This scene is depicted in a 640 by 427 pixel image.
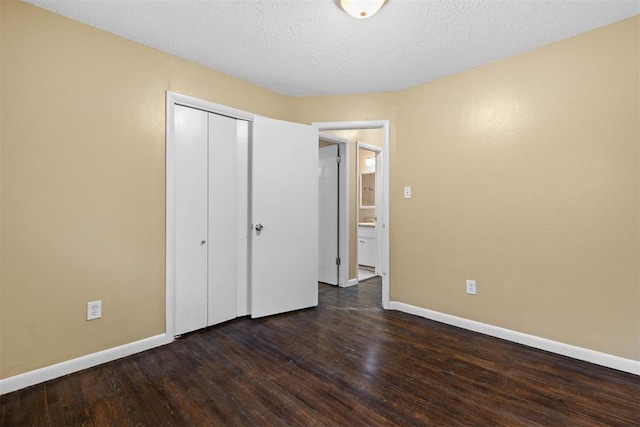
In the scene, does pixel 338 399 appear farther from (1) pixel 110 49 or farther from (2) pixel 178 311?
(1) pixel 110 49

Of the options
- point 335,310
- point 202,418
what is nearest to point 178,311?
point 202,418

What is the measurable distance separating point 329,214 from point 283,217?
1.21 meters

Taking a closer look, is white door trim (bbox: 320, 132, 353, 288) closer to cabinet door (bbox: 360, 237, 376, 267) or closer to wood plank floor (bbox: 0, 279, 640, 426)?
cabinet door (bbox: 360, 237, 376, 267)

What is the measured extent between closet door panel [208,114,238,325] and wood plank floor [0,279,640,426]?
1.19ft

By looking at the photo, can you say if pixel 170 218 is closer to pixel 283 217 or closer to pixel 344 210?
pixel 283 217

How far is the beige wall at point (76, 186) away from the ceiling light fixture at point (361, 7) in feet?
4.91

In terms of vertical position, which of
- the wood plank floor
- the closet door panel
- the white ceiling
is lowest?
the wood plank floor

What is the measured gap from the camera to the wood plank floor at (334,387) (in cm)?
157

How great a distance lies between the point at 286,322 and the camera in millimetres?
2910

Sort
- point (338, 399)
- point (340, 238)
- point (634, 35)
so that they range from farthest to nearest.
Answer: point (340, 238) → point (634, 35) → point (338, 399)

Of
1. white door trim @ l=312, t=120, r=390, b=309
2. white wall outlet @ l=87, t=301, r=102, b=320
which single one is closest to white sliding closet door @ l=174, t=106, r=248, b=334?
white wall outlet @ l=87, t=301, r=102, b=320

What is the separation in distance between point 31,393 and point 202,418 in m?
1.09

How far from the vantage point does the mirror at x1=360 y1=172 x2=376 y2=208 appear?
19.9 ft

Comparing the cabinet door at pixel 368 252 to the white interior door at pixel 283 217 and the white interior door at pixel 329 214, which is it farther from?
the white interior door at pixel 283 217
